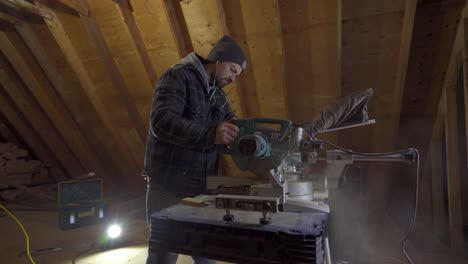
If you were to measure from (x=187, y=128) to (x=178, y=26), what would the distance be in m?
1.82

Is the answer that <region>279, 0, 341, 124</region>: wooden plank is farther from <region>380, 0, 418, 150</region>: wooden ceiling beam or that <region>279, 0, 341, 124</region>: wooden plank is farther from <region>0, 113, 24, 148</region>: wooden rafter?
<region>0, 113, 24, 148</region>: wooden rafter

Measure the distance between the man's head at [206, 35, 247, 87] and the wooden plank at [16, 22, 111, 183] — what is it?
2534 millimetres

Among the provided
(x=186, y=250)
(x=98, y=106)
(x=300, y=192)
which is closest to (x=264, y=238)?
(x=186, y=250)

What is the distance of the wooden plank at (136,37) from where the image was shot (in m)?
2.54

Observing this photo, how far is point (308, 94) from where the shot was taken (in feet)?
9.05

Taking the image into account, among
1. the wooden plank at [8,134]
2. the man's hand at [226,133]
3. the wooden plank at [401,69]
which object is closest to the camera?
the man's hand at [226,133]

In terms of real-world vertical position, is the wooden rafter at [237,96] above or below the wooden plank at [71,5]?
below

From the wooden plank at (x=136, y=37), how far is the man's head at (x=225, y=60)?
4.71 feet

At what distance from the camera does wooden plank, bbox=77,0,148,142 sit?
266 cm

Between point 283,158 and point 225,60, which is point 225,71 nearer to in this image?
point 225,60

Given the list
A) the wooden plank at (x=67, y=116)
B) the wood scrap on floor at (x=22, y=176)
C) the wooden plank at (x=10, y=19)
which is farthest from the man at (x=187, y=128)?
→ the wood scrap on floor at (x=22, y=176)

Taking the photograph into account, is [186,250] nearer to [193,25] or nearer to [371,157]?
[371,157]

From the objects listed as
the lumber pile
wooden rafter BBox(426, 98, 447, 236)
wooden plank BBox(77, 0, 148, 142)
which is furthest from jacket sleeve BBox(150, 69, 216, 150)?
the lumber pile

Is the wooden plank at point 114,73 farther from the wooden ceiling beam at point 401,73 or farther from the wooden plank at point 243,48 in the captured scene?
the wooden ceiling beam at point 401,73
